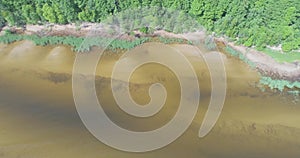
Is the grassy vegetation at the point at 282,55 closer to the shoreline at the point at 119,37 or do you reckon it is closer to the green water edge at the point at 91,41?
the shoreline at the point at 119,37

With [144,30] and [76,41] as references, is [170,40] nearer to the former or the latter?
[144,30]

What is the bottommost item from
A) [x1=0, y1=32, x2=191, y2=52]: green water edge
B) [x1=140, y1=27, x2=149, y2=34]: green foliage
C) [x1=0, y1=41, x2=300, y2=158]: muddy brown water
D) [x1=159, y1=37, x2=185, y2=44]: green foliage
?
[x1=0, y1=41, x2=300, y2=158]: muddy brown water

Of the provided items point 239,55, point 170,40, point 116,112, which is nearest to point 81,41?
point 170,40

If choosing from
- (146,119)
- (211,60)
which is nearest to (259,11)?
(211,60)

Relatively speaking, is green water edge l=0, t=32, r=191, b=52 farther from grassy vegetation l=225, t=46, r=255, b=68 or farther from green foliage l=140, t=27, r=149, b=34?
grassy vegetation l=225, t=46, r=255, b=68

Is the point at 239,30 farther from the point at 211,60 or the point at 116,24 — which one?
the point at 116,24

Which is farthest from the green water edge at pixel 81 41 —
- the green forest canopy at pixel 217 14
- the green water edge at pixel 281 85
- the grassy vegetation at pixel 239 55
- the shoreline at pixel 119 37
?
the green water edge at pixel 281 85

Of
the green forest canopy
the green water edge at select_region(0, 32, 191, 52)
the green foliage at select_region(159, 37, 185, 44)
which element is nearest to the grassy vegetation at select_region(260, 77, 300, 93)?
the green forest canopy
